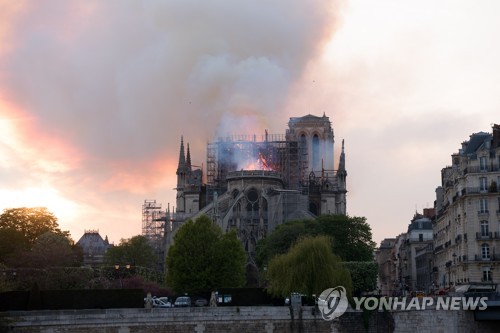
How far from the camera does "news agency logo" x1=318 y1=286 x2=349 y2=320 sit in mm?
49438

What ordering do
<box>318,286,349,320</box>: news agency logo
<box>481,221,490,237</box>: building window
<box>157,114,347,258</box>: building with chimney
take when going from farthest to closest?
1. <box>157,114,347,258</box>: building with chimney
2. <box>481,221,490,237</box>: building window
3. <box>318,286,349,320</box>: news agency logo

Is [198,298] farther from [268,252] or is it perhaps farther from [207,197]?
[207,197]

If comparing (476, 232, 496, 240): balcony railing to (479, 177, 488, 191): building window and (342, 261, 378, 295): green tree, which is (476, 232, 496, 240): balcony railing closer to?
(479, 177, 488, 191): building window

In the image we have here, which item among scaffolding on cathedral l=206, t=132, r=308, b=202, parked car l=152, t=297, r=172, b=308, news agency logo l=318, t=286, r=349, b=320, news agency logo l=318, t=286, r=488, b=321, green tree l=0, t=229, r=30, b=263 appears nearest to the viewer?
news agency logo l=318, t=286, r=349, b=320

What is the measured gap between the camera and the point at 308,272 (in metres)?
53.7

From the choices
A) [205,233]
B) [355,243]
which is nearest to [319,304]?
[205,233]

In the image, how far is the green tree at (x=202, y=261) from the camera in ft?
218

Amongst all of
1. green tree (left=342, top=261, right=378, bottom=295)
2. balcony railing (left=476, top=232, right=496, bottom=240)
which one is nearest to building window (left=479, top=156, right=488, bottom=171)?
balcony railing (left=476, top=232, right=496, bottom=240)

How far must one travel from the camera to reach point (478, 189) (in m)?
65.8

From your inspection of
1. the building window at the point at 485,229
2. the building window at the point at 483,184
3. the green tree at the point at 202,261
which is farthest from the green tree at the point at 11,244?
the building window at the point at 483,184

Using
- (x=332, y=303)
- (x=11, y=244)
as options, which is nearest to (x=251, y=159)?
(x=11, y=244)

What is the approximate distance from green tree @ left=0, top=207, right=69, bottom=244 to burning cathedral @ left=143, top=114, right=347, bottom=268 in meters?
17.8

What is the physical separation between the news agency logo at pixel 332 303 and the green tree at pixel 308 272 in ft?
2.26

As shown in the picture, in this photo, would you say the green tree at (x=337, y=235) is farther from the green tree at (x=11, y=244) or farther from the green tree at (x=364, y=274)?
the green tree at (x=11, y=244)
